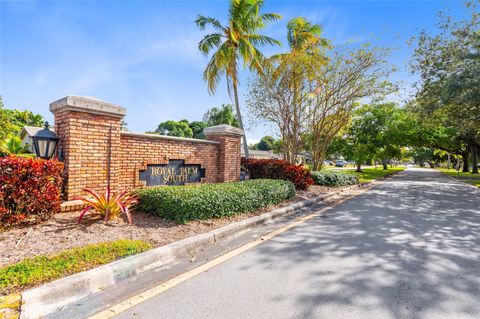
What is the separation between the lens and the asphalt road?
252 cm

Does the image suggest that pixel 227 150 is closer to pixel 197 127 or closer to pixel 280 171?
pixel 280 171

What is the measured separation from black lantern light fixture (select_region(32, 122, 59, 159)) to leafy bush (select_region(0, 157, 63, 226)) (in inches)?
A: 29.4

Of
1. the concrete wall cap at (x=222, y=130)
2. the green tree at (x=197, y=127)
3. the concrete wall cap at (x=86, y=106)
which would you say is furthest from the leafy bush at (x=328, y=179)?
the green tree at (x=197, y=127)

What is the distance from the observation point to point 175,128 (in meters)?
61.8

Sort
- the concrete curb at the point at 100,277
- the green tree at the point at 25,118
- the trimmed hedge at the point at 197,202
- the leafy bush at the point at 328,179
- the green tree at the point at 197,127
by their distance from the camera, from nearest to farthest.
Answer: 1. the concrete curb at the point at 100,277
2. the trimmed hedge at the point at 197,202
3. the leafy bush at the point at 328,179
4. the green tree at the point at 25,118
5. the green tree at the point at 197,127

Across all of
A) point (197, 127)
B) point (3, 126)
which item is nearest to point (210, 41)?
point (3, 126)

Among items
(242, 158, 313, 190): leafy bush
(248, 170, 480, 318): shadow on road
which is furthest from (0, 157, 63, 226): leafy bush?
(242, 158, 313, 190): leafy bush

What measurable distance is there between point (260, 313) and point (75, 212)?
4.39 m

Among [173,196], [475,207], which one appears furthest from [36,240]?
[475,207]

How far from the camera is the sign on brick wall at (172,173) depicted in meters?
7.01

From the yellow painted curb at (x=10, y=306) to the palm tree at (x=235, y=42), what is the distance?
13.0 meters

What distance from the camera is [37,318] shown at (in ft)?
7.66

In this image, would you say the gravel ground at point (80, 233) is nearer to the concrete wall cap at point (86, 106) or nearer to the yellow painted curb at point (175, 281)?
the yellow painted curb at point (175, 281)

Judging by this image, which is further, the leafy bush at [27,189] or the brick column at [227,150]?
the brick column at [227,150]
